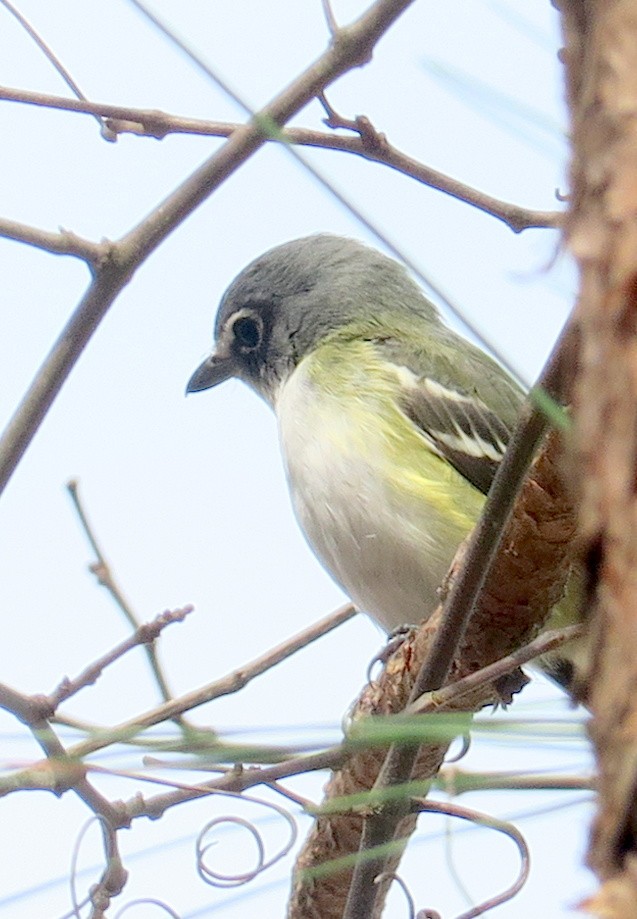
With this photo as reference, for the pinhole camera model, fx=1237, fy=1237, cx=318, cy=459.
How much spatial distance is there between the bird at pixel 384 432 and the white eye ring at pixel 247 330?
0.06m

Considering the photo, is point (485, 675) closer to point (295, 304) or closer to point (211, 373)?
point (295, 304)

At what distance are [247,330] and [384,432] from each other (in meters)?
0.78

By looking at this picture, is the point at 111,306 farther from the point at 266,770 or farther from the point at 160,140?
the point at 266,770

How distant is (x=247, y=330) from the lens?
295cm

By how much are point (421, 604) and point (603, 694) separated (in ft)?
5.62

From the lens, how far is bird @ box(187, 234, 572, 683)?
2186 mm

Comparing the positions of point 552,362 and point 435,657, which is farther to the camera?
point 435,657

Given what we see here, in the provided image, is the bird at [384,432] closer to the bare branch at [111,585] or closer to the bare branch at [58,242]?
the bare branch at [111,585]

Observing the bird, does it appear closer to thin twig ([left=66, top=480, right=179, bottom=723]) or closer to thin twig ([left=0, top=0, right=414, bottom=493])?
thin twig ([left=66, top=480, right=179, bottom=723])

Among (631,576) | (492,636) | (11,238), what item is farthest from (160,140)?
(631,576)

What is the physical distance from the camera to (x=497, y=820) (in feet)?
2.93

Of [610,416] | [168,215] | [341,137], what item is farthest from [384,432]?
[610,416]

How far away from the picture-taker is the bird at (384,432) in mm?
2186

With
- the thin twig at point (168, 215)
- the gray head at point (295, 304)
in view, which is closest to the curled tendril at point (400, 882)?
the thin twig at point (168, 215)
